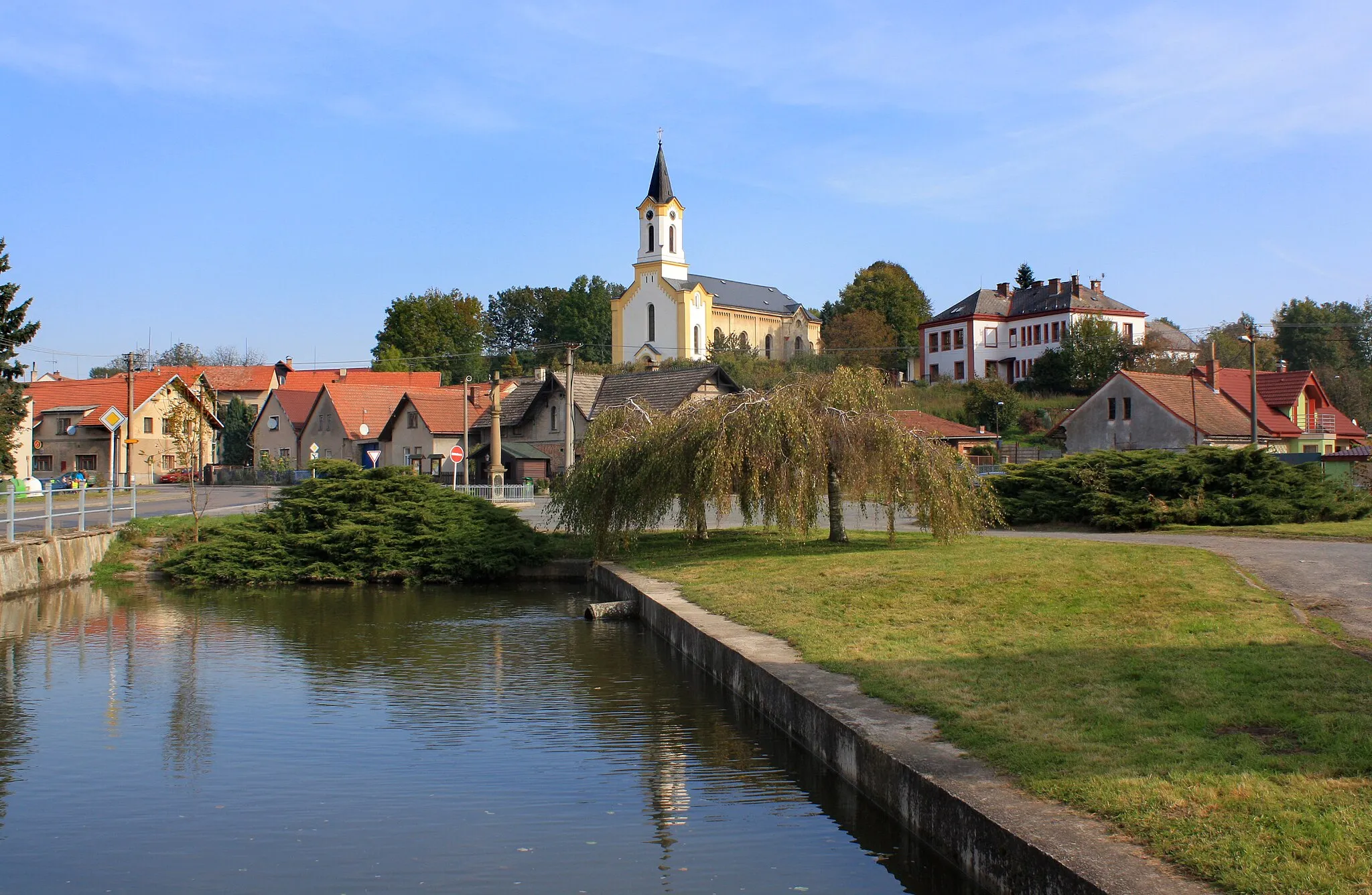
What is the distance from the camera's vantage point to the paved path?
1295 centimetres

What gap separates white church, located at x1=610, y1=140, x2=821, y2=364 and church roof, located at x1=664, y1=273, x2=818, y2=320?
0.36 m

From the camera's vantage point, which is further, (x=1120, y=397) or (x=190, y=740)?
(x=1120, y=397)

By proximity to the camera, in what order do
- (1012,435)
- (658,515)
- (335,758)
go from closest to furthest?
(335,758)
(658,515)
(1012,435)

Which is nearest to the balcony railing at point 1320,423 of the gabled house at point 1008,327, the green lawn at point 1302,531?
the gabled house at point 1008,327

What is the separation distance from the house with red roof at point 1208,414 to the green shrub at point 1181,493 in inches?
1019

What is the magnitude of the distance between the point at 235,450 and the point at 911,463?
3175 inches

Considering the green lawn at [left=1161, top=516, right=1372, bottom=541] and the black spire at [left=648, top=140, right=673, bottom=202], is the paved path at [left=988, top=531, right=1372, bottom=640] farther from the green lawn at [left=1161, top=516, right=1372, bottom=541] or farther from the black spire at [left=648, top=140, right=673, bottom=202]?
the black spire at [left=648, top=140, right=673, bottom=202]

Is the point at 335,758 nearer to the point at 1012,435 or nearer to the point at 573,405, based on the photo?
the point at 573,405

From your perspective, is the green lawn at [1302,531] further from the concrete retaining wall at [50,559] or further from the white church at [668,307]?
the white church at [668,307]

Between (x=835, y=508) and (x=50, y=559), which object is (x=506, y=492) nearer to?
(x=50, y=559)

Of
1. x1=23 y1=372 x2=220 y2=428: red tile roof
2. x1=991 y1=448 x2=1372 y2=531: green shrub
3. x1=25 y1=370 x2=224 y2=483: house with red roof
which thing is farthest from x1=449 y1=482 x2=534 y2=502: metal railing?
x1=23 y1=372 x2=220 y2=428: red tile roof

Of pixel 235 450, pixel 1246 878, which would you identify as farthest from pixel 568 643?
pixel 235 450

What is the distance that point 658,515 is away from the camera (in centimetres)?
2381

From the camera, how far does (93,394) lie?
7488cm
